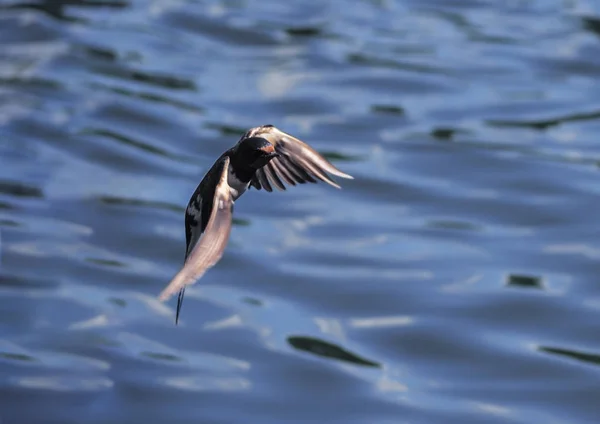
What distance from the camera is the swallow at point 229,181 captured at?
3.44m

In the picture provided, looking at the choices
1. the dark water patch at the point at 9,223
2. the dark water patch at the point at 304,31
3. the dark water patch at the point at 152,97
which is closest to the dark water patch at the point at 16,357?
the dark water patch at the point at 9,223

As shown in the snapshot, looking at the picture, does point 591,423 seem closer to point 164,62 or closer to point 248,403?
point 248,403

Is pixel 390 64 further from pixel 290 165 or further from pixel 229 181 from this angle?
pixel 229 181

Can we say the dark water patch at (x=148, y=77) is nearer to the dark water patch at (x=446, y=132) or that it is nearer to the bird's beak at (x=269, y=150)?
the dark water patch at (x=446, y=132)

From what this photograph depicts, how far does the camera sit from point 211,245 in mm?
3506

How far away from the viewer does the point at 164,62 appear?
11961 millimetres

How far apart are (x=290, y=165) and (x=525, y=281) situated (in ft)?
12.6

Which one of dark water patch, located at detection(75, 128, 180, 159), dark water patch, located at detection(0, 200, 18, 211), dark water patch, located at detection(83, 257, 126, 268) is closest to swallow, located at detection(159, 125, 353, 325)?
dark water patch, located at detection(83, 257, 126, 268)

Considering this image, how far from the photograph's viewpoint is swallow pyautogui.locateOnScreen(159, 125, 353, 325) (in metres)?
3.44

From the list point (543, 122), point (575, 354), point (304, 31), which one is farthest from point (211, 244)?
point (304, 31)

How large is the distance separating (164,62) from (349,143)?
2432 mm

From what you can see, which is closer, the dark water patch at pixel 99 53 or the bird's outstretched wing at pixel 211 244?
the bird's outstretched wing at pixel 211 244

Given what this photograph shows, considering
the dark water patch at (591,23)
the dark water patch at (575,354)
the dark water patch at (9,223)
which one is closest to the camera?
the dark water patch at (575,354)

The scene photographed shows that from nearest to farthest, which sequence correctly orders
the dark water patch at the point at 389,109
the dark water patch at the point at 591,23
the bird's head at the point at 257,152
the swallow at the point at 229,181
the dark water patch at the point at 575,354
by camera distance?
the swallow at the point at 229,181 → the bird's head at the point at 257,152 → the dark water patch at the point at 575,354 → the dark water patch at the point at 389,109 → the dark water patch at the point at 591,23
